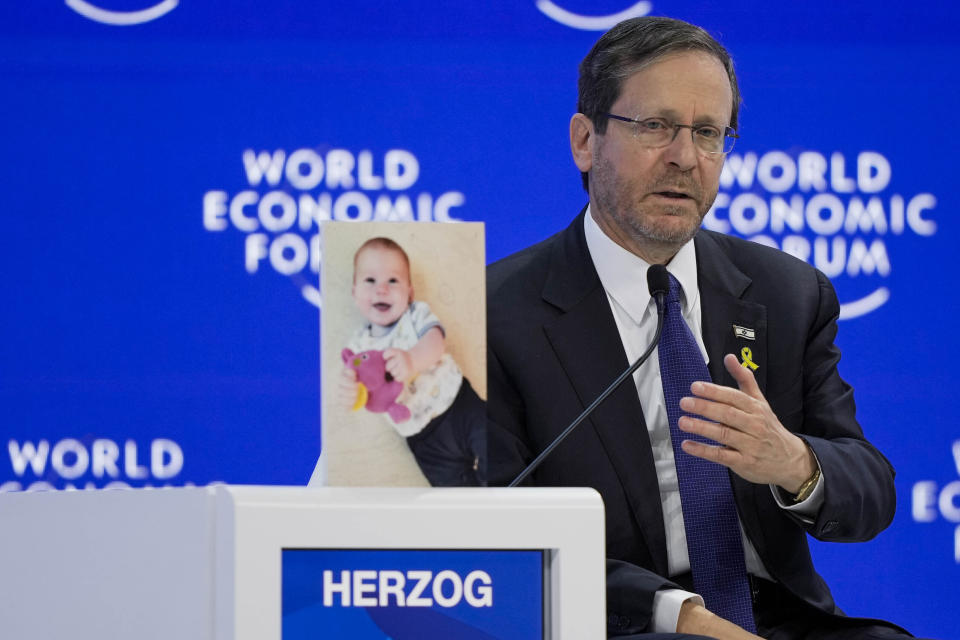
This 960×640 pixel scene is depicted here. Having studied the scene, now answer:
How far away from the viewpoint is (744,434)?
62.0 inches

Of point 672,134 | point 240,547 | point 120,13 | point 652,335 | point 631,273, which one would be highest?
point 120,13

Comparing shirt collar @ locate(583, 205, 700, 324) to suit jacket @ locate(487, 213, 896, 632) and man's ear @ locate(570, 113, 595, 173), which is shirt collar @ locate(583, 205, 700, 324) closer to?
suit jacket @ locate(487, 213, 896, 632)

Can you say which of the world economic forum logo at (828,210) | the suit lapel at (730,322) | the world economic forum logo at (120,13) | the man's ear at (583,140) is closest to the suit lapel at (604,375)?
the suit lapel at (730,322)

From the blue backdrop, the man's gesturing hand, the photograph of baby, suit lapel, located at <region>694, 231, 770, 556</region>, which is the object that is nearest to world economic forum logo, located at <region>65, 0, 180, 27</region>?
the blue backdrop

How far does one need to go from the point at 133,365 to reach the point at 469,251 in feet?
6.43

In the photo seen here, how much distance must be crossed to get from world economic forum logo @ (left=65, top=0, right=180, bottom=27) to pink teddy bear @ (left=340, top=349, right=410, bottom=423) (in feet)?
6.91

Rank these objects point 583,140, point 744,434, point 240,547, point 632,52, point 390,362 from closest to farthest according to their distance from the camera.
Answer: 1. point 240,547
2. point 390,362
3. point 744,434
4. point 632,52
5. point 583,140

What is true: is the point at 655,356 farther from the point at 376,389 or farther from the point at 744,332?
the point at 376,389

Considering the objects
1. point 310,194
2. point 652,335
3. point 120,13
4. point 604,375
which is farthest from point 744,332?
point 120,13

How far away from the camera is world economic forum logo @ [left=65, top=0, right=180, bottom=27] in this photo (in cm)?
300

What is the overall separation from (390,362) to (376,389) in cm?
3

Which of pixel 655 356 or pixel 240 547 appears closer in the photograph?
pixel 240 547

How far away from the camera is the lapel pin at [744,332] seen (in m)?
1.97

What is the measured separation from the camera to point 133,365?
2967mm
